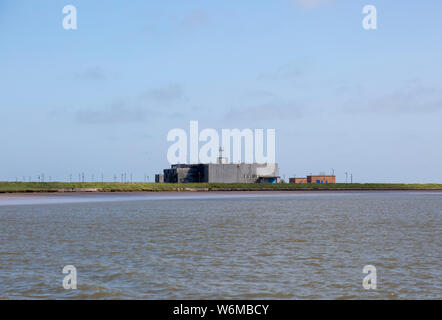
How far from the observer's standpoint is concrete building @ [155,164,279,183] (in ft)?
613

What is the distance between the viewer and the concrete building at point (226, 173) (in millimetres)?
186875

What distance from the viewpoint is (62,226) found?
41.0 m

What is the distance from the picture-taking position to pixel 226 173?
7421 inches

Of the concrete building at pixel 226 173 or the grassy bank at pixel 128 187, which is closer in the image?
the grassy bank at pixel 128 187
